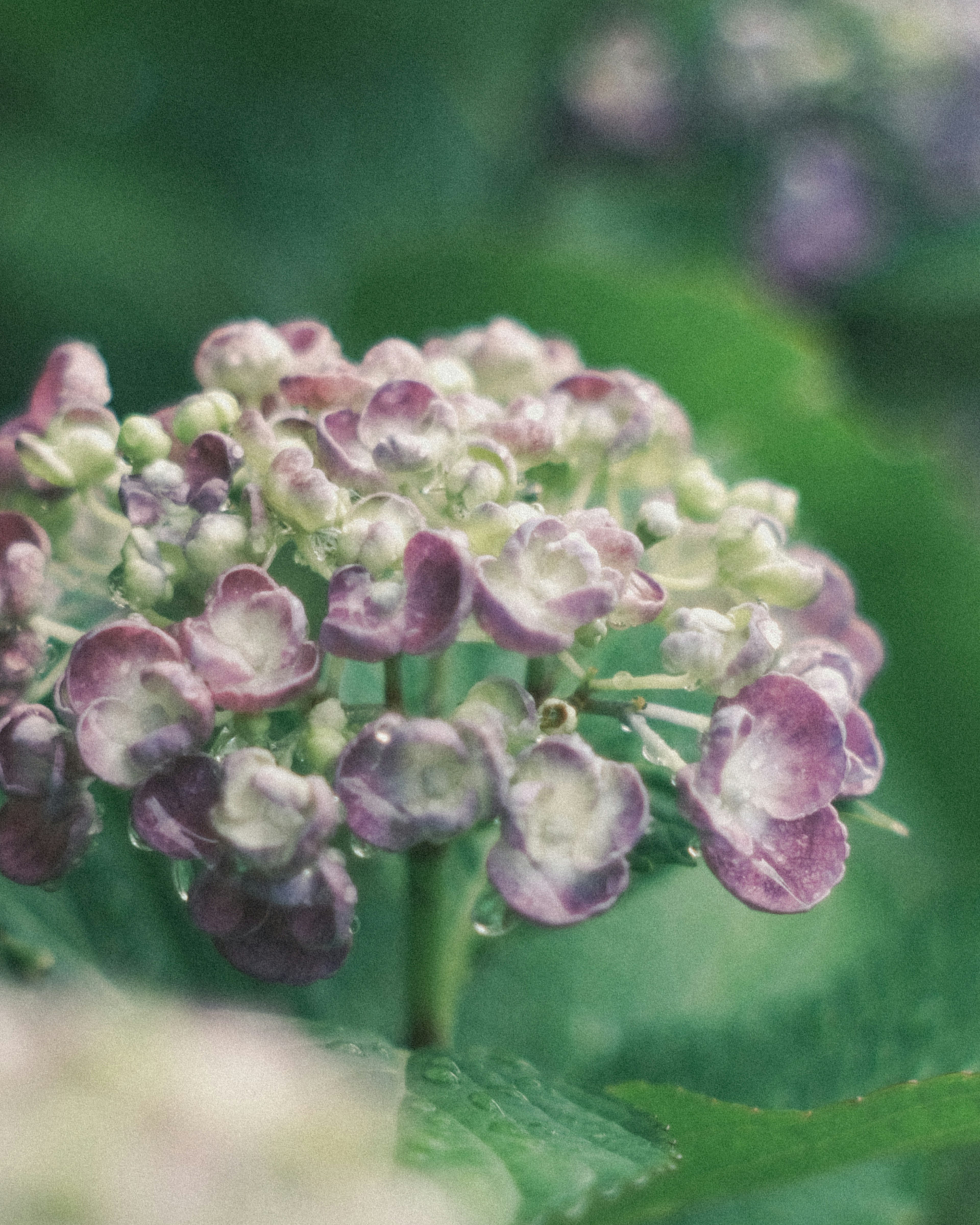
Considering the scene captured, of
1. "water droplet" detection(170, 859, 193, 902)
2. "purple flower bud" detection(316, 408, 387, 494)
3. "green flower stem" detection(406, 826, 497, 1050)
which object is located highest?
"purple flower bud" detection(316, 408, 387, 494)

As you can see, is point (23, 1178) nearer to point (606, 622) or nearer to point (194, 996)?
point (606, 622)

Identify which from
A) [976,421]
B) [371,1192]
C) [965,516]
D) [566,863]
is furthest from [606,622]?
[976,421]

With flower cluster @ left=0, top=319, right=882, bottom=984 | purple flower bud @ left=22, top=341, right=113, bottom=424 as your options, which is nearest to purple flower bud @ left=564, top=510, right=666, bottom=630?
flower cluster @ left=0, top=319, right=882, bottom=984

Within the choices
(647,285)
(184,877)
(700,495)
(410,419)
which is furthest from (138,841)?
(647,285)

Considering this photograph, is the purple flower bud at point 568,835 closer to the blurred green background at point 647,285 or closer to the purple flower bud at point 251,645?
the purple flower bud at point 251,645

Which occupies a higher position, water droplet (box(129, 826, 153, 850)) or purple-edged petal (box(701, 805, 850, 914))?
purple-edged petal (box(701, 805, 850, 914))

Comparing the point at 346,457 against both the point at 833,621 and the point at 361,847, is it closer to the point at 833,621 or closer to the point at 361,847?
the point at 361,847

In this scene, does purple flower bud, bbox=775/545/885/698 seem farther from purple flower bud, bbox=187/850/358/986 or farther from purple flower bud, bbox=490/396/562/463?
purple flower bud, bbox=187/850/358/986
